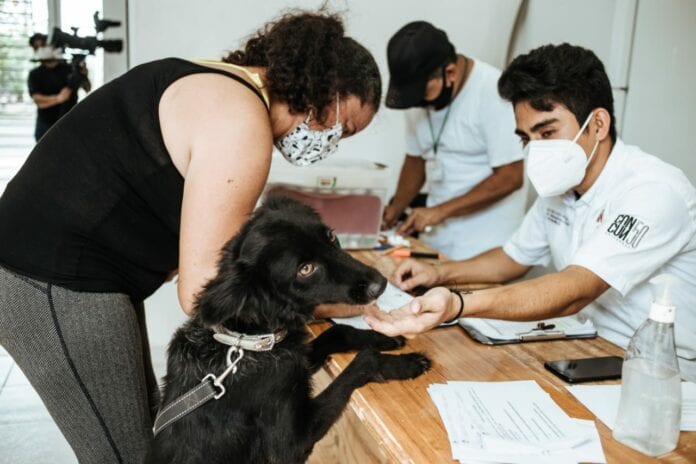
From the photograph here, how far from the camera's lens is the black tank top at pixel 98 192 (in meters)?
1.30

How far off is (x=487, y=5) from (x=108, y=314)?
316 cm

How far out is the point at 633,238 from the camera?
60.8 inches

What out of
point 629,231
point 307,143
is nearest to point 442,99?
point 307,143

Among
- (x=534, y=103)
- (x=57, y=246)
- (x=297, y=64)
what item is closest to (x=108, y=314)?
(x=57, y=246)

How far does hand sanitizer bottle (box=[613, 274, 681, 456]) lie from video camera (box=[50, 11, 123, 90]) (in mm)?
3134

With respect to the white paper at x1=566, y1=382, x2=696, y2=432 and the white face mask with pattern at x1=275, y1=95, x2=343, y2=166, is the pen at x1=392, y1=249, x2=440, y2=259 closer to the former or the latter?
the white face mask with pattern at x1=275, y1=95, x2=343, y2=166

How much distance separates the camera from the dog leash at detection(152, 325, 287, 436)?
1215 mm

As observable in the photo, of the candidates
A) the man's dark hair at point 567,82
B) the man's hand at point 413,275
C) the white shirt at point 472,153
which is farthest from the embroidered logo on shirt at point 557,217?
the white shirt at point 472,153

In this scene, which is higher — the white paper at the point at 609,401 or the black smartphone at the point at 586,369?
the white paper at the point at 609,401

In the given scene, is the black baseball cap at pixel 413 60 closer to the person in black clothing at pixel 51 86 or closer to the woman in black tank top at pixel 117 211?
the woman in black tank top at pixel 117 211

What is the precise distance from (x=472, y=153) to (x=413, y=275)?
1.14m

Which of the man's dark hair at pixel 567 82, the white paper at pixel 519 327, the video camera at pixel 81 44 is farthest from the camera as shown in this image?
the video camera at pixel 81 44

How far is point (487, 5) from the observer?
12.3 ft

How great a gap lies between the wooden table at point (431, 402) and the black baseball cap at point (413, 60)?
1.35 metres
